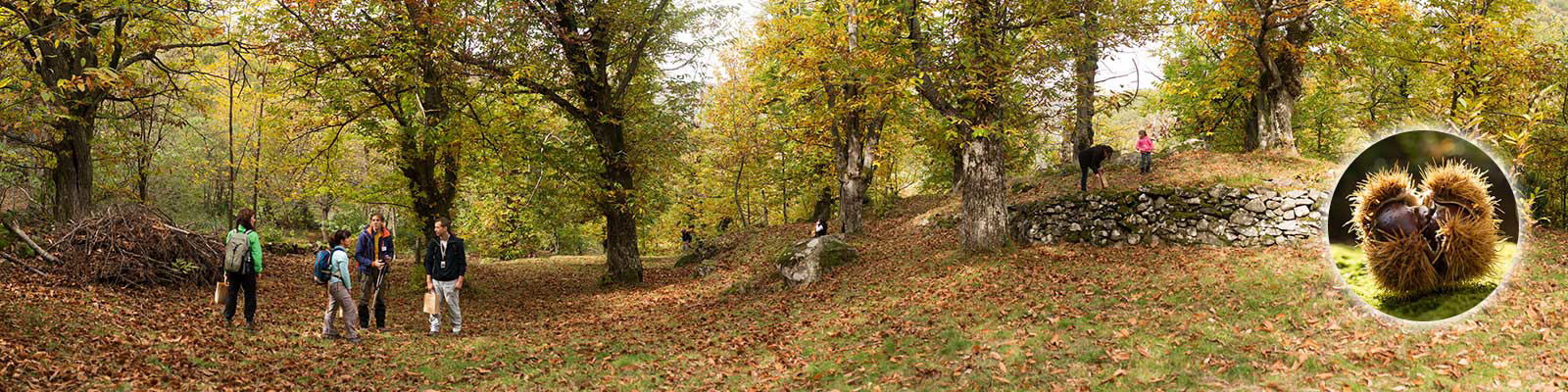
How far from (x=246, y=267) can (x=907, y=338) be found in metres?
8.83

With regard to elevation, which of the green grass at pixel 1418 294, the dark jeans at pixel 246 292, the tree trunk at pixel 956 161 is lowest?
the dark jeans at pixel 246 292

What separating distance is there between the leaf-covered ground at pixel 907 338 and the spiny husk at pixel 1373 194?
3.93 m

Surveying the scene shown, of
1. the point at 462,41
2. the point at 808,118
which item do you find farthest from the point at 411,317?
the point at 808,118

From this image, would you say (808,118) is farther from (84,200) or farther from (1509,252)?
(1509,252)

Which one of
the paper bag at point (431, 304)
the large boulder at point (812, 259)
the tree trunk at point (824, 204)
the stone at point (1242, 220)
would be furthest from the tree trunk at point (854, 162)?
the paper bag at point (431, 304)

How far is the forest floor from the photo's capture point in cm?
671

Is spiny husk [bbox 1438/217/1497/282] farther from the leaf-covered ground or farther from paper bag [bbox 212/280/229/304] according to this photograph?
paper bag [bbox 212/280/229/304]

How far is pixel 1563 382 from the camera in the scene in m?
5.48

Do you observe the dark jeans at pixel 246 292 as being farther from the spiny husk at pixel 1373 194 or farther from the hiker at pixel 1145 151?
the hiker at pixel 1145 151

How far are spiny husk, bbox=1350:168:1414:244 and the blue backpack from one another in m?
11.1

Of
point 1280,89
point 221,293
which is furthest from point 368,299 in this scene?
point 1280,89

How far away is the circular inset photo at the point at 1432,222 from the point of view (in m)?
1.64

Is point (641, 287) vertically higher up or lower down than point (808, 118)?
lower down

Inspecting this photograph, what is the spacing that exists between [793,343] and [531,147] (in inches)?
340
